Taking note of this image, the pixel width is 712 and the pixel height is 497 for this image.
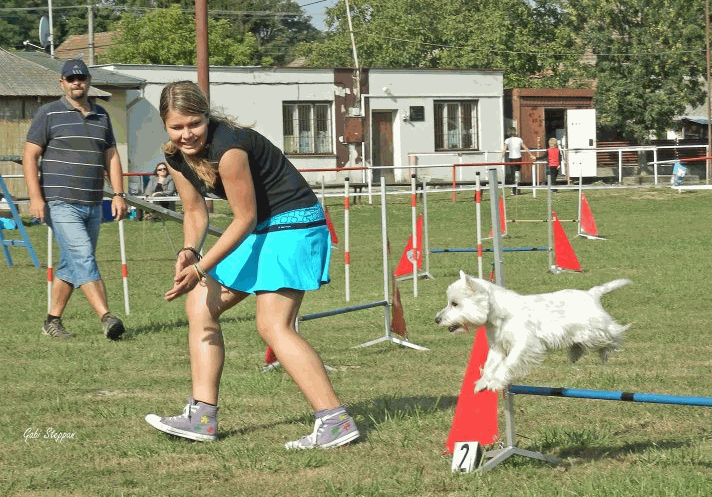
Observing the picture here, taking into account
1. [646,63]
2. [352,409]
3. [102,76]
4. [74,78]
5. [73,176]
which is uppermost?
[646,63]

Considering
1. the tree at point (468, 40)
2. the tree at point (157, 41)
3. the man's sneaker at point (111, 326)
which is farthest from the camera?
the tree at point (468, 40)

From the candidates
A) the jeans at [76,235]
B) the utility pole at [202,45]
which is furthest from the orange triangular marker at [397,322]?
the utility pole at [202,45]

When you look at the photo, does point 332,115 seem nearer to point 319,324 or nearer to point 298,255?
point 319,324

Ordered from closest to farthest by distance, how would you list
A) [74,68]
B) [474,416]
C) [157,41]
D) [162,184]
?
[474,416], [74,68], [162,184], [157,41]

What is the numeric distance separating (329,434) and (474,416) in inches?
27.0

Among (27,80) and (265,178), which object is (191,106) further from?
(27,80)

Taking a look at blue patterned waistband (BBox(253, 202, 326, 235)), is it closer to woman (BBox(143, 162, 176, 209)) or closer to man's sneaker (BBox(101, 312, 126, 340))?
man's sneaker (BBox(101, 312, 126, 340))

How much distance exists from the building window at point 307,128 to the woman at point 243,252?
32.6 m

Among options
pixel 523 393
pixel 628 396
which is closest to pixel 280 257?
pixel 523 393

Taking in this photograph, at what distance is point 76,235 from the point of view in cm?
864

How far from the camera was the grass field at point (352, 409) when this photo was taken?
15.7ft

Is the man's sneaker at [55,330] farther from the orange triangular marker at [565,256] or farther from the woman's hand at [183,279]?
the orange triangular marker at [565,256]

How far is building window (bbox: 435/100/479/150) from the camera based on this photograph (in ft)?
134

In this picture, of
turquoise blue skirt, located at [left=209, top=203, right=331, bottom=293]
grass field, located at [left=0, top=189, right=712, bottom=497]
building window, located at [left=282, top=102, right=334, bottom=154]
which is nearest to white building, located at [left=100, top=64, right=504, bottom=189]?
building window, located at [left=282, top=102, right=334, bottom=154]
